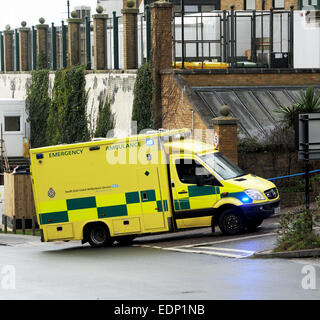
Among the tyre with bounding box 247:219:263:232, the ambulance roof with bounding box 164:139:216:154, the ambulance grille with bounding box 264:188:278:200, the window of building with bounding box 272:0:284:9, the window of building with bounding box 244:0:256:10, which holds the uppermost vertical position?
the window of building with bounding box 244:0:256:10

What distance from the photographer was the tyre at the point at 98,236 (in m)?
22.6

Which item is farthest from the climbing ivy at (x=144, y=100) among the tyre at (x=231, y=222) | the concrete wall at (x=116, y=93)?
the tyre at (x=231, y=222)

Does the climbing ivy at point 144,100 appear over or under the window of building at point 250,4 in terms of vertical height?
under

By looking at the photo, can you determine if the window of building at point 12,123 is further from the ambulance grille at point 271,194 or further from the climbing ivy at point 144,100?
the ambulance grille at point 271,194

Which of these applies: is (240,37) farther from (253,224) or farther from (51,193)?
(51,193)

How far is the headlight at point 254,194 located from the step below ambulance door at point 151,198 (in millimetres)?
2157

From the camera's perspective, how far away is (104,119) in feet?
123

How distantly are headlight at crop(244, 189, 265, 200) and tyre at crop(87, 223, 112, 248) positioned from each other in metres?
3.73

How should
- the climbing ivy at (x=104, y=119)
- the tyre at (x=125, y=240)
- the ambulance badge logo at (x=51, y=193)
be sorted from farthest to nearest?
the climbing ivy at (x=104, y=119), the tyre at (x=125, y=240), the ambulance badge logo at (x=51, y=193)

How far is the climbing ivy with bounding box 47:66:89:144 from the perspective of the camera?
39875 mm

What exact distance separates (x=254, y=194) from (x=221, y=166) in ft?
4.23

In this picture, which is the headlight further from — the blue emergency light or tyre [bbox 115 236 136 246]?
tyre [bbox 115 236 136 246]

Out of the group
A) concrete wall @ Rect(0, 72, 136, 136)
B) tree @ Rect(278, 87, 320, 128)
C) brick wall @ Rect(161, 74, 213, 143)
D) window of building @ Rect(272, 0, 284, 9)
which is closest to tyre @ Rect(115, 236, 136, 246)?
brick wall @ Rect(161, 74, 213, 143)

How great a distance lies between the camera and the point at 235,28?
36.2 m
